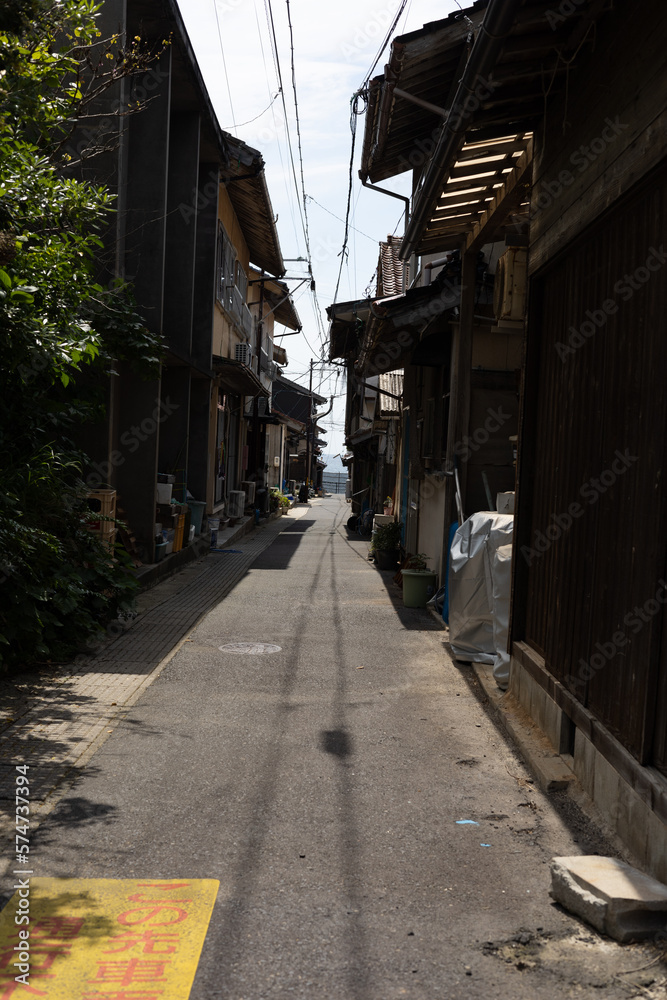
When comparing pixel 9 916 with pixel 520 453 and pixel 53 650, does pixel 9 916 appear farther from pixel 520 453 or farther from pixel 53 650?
pixel 520 453

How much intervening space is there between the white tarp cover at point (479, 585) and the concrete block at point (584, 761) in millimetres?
2443

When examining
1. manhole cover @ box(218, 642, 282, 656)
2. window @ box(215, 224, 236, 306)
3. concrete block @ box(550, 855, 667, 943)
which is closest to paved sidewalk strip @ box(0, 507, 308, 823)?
manhole cover @ box(218, 642, 282, 656)

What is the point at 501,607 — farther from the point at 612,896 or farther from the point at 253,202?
the point at 253,202

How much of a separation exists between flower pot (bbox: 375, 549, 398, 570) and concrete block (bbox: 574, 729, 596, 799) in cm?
1205

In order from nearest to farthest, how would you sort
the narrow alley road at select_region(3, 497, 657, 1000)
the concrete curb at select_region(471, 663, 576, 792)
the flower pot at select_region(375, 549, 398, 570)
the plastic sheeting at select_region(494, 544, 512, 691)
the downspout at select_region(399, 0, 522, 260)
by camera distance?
the narrow alley road at select_region(3, 497, 657, 1000) < the downspout at select_region(399, 0, 522, 260) < the concrete curb at select_region(471, 663, 576, 792) < the plastic sheeting at select_region(494, 544, 512, 691) < the flower pot at select_region(375, 549, 398, 570)

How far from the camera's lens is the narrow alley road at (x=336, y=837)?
323 centimetres

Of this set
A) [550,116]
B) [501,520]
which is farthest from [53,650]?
[550,116]

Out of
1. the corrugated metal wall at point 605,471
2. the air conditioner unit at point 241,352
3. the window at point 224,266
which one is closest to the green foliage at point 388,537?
the window at point 224,266

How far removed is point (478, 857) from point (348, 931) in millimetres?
1021

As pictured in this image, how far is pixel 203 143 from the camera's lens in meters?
17.8

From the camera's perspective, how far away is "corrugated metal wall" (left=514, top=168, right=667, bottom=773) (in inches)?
161

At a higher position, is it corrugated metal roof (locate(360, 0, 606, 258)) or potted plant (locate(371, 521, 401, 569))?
corrugated metal roof (locate(360, 0, 606, 258))

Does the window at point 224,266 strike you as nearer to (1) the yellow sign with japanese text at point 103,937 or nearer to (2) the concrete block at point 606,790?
(2) the concrete block at point 606,790

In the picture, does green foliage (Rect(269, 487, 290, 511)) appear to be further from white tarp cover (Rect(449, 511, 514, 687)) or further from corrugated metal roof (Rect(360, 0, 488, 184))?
white tarp cover (Rect(449, 511, 514, 687))
